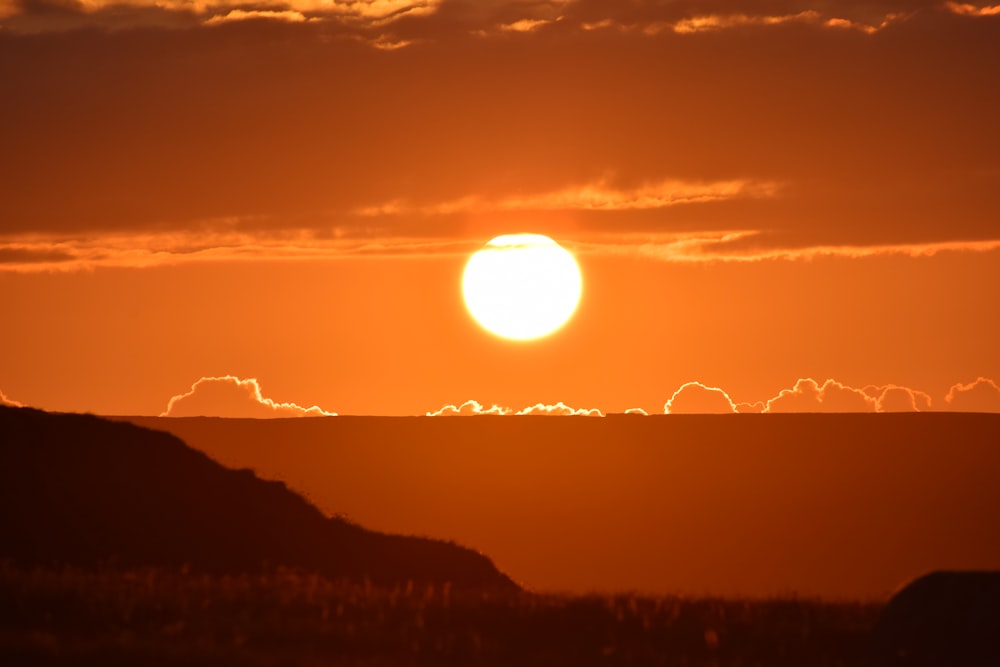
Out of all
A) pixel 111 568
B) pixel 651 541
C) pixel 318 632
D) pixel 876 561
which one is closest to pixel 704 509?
pixel 651 541

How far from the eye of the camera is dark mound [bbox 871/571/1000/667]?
2477 centimetres

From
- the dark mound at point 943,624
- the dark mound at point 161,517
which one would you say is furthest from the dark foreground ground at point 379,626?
the dark mound at point 161,517

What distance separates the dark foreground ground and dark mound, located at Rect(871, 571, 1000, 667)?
0.73 metres

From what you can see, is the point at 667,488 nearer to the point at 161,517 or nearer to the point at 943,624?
the point at 161,517

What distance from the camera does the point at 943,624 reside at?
2508 cm

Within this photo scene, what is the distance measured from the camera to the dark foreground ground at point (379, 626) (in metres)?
25.2

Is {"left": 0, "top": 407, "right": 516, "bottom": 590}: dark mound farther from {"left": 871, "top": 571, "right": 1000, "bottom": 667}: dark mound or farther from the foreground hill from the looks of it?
the foreground hill

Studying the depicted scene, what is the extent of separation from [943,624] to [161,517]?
22385mm

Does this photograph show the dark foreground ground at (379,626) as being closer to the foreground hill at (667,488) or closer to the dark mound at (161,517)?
the dark mound at (161,517)

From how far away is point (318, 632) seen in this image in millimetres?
27078

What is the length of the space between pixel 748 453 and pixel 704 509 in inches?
415

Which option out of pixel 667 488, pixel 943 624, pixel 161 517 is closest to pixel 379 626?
pixel 943 624

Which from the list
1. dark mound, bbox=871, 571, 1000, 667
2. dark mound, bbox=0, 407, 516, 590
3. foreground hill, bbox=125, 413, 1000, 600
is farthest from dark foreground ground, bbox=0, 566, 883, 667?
foreground hill, bbox=125, 413, 1000, 600

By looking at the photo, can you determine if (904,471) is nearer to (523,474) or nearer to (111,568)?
(523,474)
